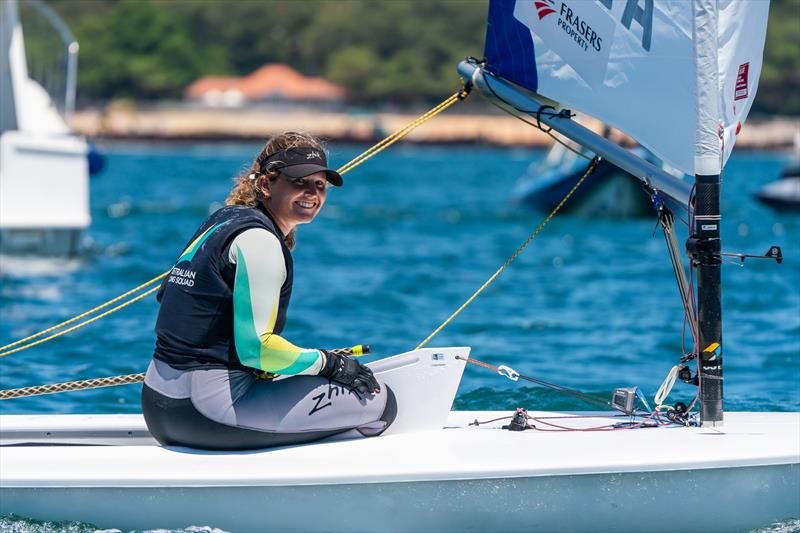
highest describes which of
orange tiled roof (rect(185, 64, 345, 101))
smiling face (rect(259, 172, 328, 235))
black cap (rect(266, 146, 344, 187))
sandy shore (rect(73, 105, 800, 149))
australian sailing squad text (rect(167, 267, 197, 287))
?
orange tiled roof (rect(185, 64, 345, 101))

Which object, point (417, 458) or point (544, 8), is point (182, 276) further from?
point (544, 8)

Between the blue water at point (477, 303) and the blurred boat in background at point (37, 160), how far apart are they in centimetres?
35

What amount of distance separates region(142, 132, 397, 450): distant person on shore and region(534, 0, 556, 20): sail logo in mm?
1554

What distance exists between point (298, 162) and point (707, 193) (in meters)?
1.58

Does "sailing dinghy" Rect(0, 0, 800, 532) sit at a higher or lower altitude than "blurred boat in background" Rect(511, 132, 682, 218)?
lower

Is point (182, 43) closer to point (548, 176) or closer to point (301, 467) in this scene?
point (548, 176)

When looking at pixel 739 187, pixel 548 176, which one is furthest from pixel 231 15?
pixel 548 176

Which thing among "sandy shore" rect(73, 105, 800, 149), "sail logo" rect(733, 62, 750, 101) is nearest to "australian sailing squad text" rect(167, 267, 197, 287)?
"sail logo" rect(733, 62, 750, 101)

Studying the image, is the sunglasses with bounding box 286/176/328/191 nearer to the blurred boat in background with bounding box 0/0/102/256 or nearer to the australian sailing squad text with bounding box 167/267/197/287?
the australian sailing squad text with bounding box 167/267/197/287

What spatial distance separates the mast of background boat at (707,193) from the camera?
5074 mm

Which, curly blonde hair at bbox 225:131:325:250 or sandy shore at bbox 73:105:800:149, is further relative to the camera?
sandy shore at bbox 73:105:800:149

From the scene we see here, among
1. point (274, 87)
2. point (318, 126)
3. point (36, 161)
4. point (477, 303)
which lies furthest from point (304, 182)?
point (274, 87)

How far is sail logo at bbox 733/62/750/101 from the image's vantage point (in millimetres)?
5445

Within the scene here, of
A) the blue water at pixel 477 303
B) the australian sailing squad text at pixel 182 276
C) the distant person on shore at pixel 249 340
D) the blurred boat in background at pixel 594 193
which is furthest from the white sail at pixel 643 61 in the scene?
the blurred boat in background at pixel 594 193
